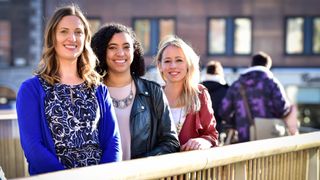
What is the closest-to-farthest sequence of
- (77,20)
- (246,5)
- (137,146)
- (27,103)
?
(27,103) → (77,20) → (137,146) → (246,5)

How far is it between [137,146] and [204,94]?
2.91ft

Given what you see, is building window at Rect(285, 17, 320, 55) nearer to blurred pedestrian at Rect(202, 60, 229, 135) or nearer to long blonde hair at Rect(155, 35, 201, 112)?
blurred pedestrian at Rect(202, 60, 229, 135)

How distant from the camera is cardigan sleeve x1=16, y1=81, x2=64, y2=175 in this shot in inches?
115

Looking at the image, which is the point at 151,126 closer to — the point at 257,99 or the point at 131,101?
the point at 131,101

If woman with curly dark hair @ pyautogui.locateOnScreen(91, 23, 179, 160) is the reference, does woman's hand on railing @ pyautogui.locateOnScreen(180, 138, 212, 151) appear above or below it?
below

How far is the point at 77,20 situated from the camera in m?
3.21

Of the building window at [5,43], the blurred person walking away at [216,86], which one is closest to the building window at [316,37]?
the building window at [5,43]

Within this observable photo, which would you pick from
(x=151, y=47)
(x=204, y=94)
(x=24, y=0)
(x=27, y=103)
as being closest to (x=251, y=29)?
(x=151, y=47)

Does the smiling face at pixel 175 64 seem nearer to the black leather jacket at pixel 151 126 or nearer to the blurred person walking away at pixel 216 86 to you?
the black leather jacket at pixel 151 126

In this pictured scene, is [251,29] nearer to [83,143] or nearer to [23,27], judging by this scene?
[23,27]

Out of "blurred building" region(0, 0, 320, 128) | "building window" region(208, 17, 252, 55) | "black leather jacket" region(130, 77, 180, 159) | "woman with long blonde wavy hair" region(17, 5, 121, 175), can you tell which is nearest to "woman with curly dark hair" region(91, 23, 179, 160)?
"black leather jacket" region(130, 77, 180, 159)

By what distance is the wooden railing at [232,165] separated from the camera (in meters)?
2.30

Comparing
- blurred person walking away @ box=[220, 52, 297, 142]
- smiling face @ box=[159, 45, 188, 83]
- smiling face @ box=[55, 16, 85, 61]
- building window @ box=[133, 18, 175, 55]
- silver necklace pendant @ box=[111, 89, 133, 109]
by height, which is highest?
building window @ box=[133, 18, 175, 55]

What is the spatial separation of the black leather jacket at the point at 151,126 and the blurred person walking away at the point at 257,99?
11.4ft
